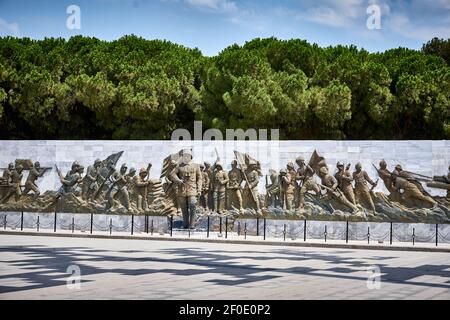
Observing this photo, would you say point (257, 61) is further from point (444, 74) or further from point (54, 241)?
point (54, 241)

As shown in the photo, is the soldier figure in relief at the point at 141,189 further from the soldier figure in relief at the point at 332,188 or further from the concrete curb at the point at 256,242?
the soldier figure in relief at the point at 332,188

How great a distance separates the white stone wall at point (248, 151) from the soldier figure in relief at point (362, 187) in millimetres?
258

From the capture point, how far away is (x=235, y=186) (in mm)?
23812

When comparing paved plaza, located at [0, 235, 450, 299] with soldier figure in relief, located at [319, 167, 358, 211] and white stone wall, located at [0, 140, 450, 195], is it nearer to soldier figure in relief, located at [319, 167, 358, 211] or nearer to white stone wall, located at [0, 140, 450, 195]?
soldier figure in relief, located at [319, 167, 358, 211]

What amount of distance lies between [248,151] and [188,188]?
2263mm

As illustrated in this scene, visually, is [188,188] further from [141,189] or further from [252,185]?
[252,185]

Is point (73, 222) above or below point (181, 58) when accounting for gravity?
below

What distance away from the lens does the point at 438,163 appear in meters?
22.0

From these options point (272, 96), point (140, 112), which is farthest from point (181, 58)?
point (272, 96)

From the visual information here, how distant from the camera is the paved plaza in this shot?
10625mm

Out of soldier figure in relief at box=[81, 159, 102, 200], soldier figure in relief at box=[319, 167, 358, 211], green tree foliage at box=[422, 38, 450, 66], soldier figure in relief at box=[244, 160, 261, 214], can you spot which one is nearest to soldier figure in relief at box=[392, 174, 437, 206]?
soldier figure in relief at box=[319, 167, 358, 211]

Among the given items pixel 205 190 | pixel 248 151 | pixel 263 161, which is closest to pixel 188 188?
pixel 205 190

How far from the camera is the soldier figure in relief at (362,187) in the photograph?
22.4m

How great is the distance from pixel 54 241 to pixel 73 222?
3968 millimetres
